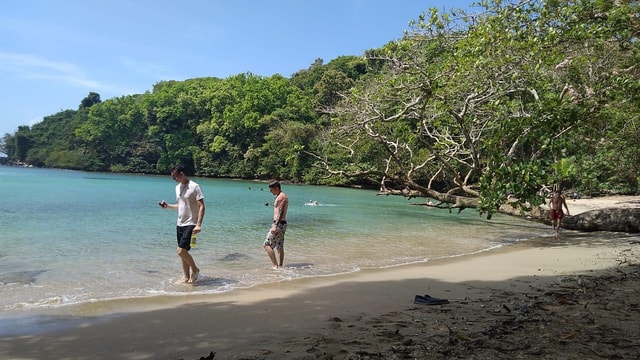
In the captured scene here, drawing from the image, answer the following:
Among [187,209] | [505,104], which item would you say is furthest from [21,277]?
[505,104]

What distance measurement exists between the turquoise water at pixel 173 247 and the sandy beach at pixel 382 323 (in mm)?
1276

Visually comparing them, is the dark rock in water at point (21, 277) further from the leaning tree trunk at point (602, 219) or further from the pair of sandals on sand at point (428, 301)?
the leaning tree trunk at point (602, 219)

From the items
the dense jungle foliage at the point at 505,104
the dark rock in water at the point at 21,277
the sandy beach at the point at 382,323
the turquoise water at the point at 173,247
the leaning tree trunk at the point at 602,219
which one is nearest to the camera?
the sandy beach at the point at 382,323

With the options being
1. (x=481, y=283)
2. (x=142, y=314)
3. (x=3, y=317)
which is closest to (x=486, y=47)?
(x=481, y=283)

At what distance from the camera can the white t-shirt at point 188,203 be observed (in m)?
7.23

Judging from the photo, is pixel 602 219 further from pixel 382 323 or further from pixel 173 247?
pixel 382 323

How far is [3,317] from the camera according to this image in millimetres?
5656

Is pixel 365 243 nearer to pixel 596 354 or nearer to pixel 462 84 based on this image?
pixel 462 84

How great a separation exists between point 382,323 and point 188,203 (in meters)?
3.71

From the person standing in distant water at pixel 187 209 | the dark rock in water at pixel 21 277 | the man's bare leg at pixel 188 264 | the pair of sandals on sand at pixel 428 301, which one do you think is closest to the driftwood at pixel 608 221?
the pair of sandals on sand at pixel 428 301

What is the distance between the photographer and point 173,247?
37.9ft

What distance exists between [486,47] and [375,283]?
4587 millimetres

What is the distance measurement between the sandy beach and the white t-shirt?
1263 mm

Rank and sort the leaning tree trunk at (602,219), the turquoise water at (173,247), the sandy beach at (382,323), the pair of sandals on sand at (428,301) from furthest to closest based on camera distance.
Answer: the leaning tree trunk at (602,219), the turquoise water at (173,247), the pair of sandals on sand at (428,301), the sandy beach at (382,323)
